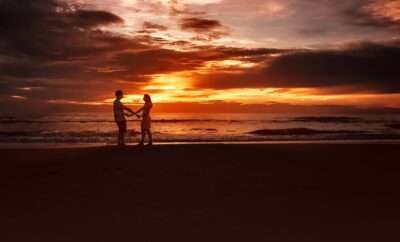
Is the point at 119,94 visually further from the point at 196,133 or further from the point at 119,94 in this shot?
the point at 196,133

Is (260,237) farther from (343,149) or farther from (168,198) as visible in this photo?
(343,149)

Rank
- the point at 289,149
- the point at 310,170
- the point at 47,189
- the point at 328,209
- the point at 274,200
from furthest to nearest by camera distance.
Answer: the point at 289,149, the point at 310,170, the point at 47,189, the point at 274,200, the point at 328,209

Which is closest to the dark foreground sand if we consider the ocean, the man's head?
the man's head

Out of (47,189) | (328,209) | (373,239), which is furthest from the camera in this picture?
(47,189)

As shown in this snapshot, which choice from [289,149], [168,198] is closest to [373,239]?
[168,198]

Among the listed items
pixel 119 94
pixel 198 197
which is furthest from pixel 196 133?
pixel 198 197

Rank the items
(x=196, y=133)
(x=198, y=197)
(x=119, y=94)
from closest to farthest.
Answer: (x=198, y=197) < (x=119, y=94) < (x=196, y=133)

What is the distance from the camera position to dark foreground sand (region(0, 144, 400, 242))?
6.58 meters

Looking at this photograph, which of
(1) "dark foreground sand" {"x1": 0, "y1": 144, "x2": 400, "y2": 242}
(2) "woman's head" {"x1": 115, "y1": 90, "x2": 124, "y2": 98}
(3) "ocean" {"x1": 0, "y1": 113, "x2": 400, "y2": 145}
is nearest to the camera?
(1) "dark foreground sand" {"x1": 0, "y1": 144, "x2": 400, "y2": 242}

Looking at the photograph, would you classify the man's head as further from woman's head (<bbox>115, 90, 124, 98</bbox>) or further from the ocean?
the ocean

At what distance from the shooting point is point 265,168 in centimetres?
1183

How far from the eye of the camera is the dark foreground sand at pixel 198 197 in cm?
658

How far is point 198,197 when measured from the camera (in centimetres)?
867

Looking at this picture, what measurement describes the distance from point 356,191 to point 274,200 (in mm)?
2024
